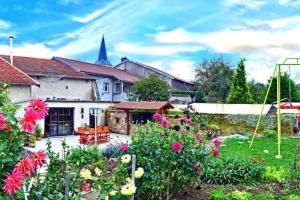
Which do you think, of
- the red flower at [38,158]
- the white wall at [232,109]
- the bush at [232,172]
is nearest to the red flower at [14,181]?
the red flower at [38,158]

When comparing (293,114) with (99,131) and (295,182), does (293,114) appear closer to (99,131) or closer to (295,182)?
(99,131)

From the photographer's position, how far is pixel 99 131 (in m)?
19.7

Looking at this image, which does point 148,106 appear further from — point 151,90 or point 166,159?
point 166,159

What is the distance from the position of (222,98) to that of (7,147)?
138 feet

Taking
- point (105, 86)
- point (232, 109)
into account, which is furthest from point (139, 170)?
point (105, 86)

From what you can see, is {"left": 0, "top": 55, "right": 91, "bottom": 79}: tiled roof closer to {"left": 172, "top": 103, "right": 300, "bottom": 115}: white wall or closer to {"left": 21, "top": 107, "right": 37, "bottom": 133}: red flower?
{"left": 172, "top": 103, "right": 300, "bottom": 115}: white wall

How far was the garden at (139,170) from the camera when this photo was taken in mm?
2883

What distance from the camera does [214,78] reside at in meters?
44.8

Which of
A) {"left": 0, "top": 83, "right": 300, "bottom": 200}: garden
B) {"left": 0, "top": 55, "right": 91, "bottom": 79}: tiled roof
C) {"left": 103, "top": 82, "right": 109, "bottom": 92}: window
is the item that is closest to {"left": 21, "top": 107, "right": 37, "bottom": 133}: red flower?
{"left": 0, "top": 83, "right": 300, "bottom": 200}: garden

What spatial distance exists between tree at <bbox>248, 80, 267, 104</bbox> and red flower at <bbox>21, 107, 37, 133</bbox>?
3475 cm

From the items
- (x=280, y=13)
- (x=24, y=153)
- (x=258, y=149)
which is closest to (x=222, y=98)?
(x=258, y=149)

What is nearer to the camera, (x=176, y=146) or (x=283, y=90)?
(x=176, y=146)

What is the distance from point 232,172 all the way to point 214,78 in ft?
124

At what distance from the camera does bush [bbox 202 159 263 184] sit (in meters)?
7.54
